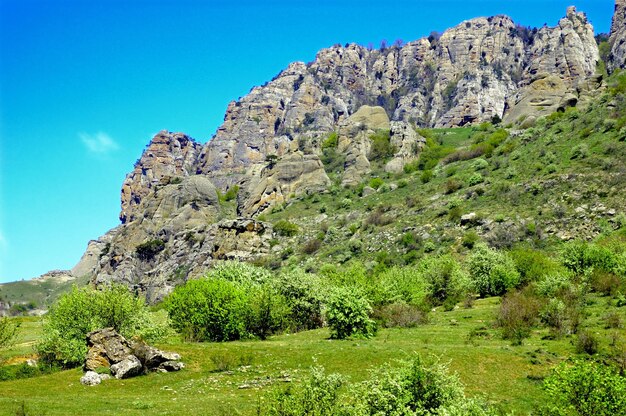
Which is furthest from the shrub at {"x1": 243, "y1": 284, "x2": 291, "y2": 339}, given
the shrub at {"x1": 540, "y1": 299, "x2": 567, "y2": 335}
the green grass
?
the shrub at {"x1": 540, "y1": 299, "x2": 567, "y2": 335}

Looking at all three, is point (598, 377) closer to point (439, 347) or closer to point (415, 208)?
point (439, 347)

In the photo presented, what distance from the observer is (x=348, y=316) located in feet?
156

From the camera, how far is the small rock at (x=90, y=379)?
112 ft

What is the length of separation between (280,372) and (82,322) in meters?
20.7

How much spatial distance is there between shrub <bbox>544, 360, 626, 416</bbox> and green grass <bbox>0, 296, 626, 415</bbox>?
9.22 metres

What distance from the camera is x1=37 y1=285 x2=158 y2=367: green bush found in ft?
143

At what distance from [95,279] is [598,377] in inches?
5902

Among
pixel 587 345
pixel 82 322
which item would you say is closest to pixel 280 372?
pixel 82 322

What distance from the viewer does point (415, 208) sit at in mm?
107562

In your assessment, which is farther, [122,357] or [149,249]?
[149,249]

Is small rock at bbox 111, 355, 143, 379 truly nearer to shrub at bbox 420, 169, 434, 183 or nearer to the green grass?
the green grass

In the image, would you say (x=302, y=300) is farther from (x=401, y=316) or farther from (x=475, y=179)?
(x=475, y=179)

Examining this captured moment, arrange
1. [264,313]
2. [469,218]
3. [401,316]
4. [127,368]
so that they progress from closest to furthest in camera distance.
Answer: [127,368] → [264,313] → [401,316] → [469,218]

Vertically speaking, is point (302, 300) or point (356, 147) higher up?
point (356, 147)
